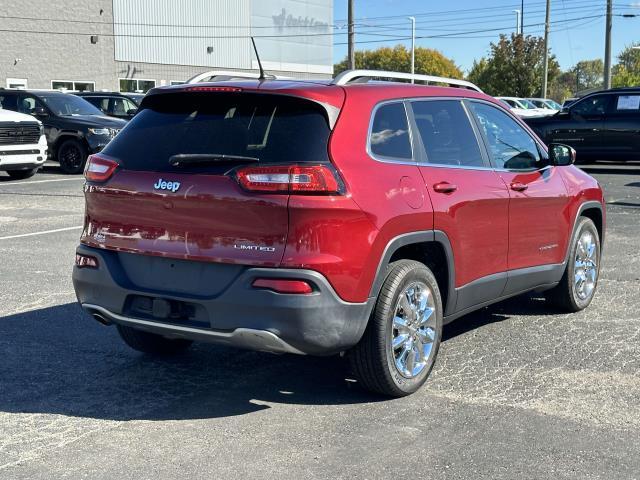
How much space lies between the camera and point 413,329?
5145 millimetres

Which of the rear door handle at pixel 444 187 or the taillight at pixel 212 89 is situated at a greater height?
the taillight at pixel 212 89

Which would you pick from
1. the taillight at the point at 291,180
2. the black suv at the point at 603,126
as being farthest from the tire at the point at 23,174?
the taillight at the point at 291,180

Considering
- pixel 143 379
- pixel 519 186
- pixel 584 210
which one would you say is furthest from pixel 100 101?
pixel 143 379

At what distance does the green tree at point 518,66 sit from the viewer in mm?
62562

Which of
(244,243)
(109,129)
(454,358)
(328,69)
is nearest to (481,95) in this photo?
(454,358)

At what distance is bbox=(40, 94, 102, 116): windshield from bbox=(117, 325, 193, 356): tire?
16.1 meters

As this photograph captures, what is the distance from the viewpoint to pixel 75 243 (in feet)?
34.2

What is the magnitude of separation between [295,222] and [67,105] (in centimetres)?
1822

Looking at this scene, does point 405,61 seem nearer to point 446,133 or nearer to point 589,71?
point 589,71

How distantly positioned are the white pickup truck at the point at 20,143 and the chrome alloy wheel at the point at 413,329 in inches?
557

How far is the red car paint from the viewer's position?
4.49 meters

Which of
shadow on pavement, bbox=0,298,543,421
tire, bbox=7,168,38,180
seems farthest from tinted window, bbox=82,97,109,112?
shadow on pavement, bbox=0,298,543,421

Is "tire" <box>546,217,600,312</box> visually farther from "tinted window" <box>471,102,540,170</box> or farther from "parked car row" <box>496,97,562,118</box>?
"parked car row" <box>496,97,562,118</box>

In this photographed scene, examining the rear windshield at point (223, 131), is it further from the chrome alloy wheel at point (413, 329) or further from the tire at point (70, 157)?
the tire at point (70, 157)
